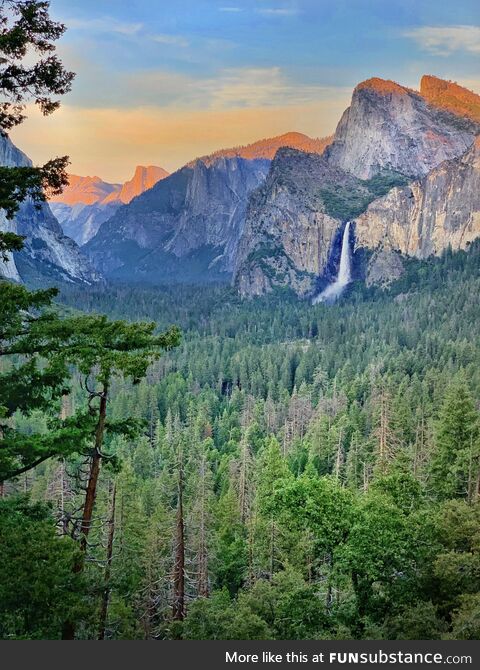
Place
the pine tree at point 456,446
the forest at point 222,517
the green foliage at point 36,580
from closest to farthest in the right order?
the green foliage at point 36,580 < the forest at point 222,517 < the pine tree at point 456,446

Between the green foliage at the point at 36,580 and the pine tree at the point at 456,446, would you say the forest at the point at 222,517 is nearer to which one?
→ the green foliage at the point at 36,580

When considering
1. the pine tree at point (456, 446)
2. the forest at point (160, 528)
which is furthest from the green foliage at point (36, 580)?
the pine tree at point (456, 446)

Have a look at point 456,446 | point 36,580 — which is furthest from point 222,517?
point 36,580

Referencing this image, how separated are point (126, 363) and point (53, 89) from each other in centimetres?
680

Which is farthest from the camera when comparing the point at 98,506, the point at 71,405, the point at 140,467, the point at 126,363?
the point at 71,405

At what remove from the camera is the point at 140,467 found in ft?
278

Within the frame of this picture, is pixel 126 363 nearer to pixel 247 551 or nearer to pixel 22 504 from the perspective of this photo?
pixel 22 504

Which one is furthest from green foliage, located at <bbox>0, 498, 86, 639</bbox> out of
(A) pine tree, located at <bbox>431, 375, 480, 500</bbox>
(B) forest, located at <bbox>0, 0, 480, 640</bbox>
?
(A) pine tree, located at <bbox>431, 375, 480, 500</bbox>

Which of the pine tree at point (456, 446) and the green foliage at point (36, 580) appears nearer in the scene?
the green foliage at point (36, 580)

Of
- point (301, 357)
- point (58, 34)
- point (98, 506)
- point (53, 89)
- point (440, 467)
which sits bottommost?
point (98, 506)

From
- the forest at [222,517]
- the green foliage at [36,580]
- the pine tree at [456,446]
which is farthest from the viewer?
the pine tree at [456,446]

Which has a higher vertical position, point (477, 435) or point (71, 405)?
point (71, 405)

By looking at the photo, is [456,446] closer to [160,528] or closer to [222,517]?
[160,528]

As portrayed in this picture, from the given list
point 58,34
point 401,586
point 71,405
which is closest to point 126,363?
point 58,34
